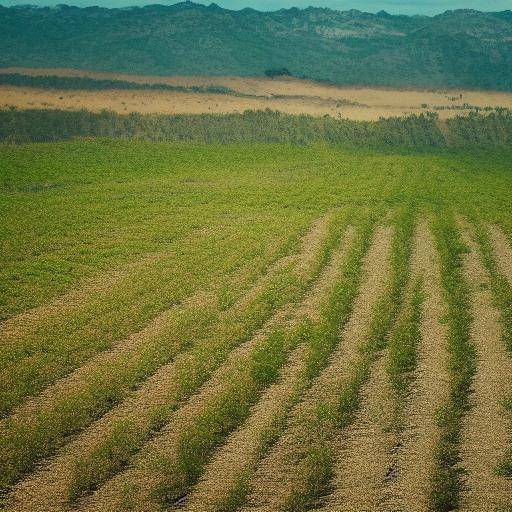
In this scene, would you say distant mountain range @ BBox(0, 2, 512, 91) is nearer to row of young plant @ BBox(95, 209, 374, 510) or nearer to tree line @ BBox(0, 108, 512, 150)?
tree line @ BBox(0, 108, 512, 150)

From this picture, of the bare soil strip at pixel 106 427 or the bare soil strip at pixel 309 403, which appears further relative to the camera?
the bare soil strip at pixel 309 403

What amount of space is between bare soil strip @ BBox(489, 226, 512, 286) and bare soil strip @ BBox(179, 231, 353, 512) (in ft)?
30.3

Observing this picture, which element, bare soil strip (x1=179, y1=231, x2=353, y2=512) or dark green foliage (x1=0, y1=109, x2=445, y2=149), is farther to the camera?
dark green foliage (x1=0, y1=109, x2=445, y2=149)

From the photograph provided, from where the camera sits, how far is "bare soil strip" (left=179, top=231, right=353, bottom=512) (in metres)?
8.72

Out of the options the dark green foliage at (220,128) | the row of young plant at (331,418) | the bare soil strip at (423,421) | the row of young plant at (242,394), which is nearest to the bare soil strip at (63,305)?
the row of young plant at (242,394)

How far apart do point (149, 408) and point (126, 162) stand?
94.1 feet

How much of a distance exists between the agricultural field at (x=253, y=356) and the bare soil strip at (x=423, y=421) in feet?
0.12

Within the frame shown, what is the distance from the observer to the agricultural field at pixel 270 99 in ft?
209

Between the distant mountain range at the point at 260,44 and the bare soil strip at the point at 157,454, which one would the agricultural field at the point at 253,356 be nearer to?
the bare soil strip at the point at 157,454

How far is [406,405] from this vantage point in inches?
436

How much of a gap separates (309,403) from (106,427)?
3774mm

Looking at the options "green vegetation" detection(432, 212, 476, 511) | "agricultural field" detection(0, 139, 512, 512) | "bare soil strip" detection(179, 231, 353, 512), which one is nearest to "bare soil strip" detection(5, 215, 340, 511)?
"agricultural field" detection(0, 139, 512, 512)

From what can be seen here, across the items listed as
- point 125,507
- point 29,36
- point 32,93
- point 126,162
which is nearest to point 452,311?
point 125,507

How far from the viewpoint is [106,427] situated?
10.2m
